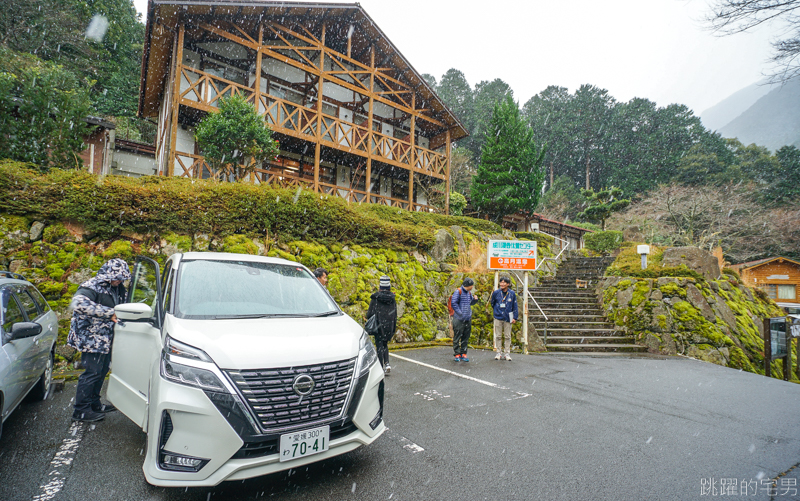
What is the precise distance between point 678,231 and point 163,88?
1110 inches

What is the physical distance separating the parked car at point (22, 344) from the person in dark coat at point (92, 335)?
332 millimetres

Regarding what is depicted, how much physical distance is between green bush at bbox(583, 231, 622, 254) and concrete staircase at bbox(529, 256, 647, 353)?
677 cm

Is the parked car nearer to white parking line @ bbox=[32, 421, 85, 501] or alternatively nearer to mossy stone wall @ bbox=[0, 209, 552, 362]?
white parking line @ bbox=[32, 421, 85, 501]

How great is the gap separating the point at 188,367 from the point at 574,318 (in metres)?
10.6

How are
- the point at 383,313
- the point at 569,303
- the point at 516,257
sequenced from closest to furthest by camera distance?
the point at 383,313 < the point at 516,257 < the point at 569,303

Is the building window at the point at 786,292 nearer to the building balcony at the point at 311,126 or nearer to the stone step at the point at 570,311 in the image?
the stone step at the point at 570,311

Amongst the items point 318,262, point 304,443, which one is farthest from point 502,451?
point 318,262

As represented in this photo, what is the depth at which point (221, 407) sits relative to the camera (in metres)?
2.22

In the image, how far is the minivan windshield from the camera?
3039 millimetres

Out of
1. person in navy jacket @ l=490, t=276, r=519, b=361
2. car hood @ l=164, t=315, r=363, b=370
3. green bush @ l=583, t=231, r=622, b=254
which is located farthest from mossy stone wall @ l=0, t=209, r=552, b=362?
green bush @ l=583, t=231, r=622, b=254

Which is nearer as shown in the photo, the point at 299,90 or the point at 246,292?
the point at 246,292

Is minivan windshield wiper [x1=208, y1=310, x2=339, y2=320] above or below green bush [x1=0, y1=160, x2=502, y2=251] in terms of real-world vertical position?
below

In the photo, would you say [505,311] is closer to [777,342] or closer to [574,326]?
[574,326]

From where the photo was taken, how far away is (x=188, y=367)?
2.32 metres
